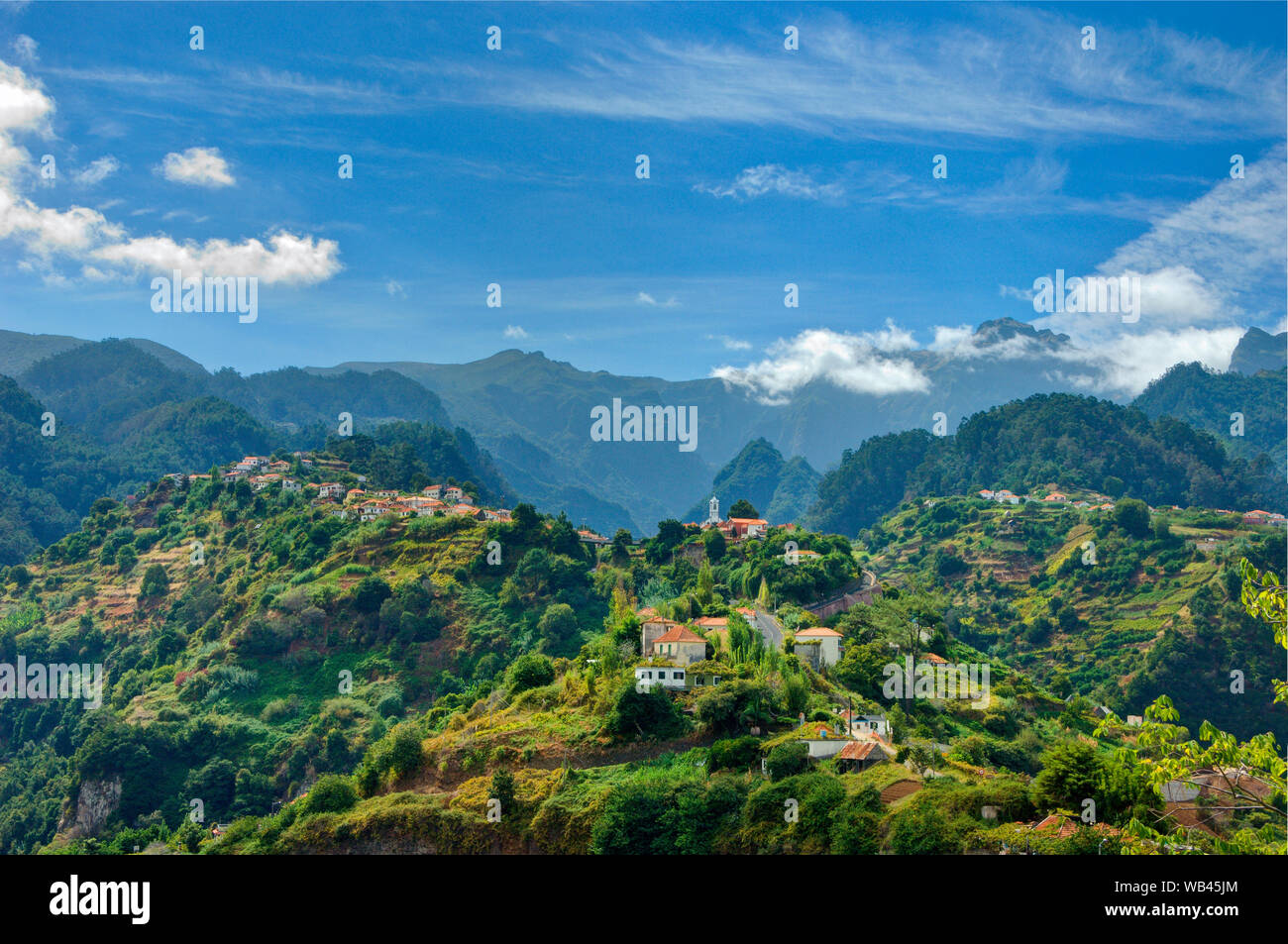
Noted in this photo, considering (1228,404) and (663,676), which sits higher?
(1228,404)

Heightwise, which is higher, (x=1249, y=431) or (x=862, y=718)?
(x=1249, y=431)

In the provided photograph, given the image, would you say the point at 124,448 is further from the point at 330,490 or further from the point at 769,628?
the point at 769,628

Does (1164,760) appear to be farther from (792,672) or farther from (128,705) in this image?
(128,705)

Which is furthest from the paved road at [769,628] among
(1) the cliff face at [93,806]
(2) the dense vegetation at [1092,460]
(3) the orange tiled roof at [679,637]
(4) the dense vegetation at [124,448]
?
(2) the dense vegetation at [1092,460]

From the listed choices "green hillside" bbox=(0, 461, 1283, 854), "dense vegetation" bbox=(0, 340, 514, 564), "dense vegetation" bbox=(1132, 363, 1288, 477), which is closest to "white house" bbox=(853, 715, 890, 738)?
"green hillside" bbox=(0, 461, 1283, 854)

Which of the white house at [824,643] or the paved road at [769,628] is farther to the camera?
the paved road at [769,628]

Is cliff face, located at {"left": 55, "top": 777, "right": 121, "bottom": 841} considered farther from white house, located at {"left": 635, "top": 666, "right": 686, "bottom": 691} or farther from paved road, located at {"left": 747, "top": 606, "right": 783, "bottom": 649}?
paved road, located at {"left": 747, "top": 606, "right": 783, "bottom": 649}

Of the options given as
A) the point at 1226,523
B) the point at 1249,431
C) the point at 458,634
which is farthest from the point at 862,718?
the point at 1249,431

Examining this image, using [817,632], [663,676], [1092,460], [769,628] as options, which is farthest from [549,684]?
[1092,460]

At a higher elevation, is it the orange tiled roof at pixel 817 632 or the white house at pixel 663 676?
the orange tiled roof at pixel 817 632

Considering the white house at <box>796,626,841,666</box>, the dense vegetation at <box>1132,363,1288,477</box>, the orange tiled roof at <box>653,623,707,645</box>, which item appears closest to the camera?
the orange tiled roof at <box>653,623,707,645</box>

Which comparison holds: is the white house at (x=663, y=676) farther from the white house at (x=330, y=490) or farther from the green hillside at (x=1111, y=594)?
the white house at (x=330, y=490)
